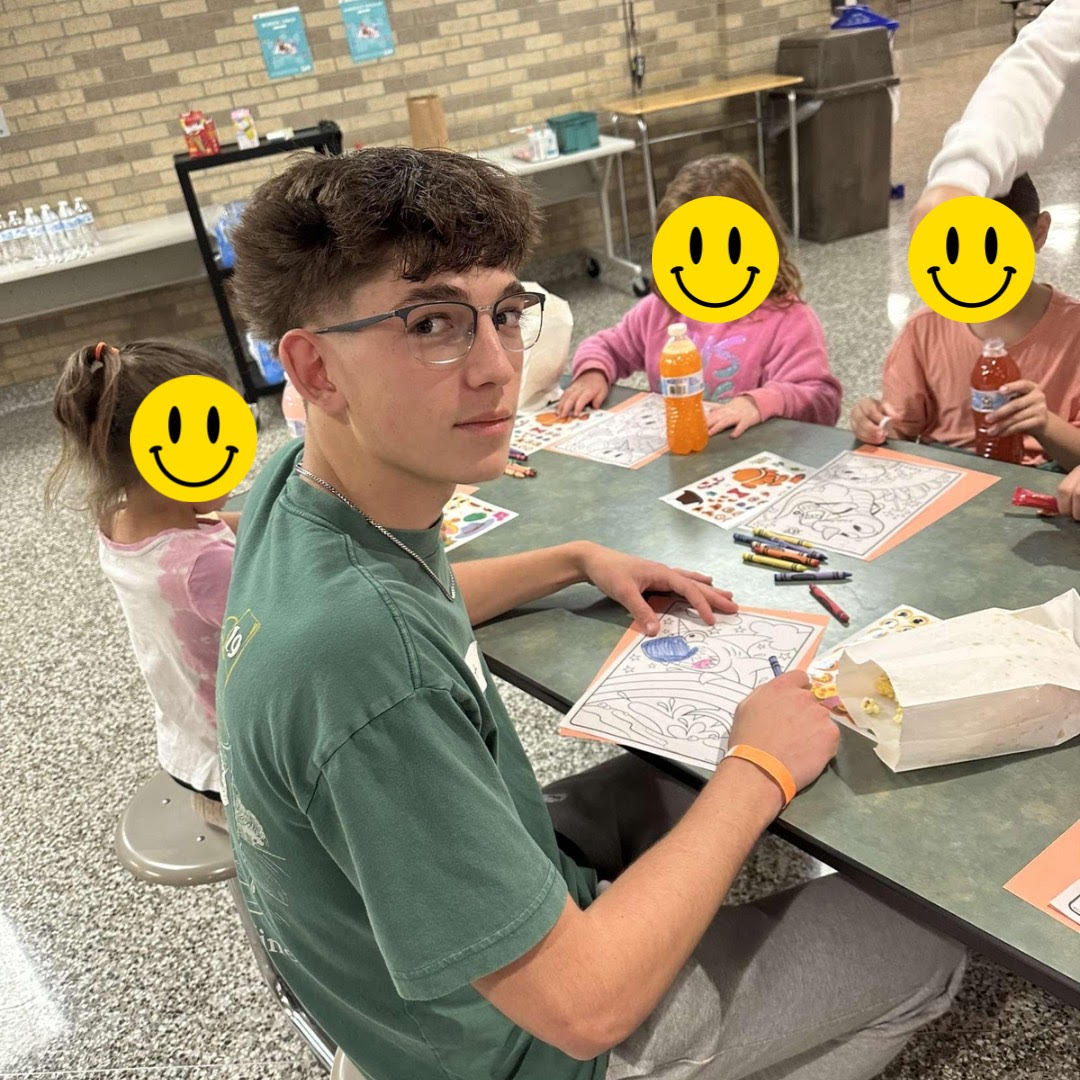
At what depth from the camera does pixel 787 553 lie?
4.69 ft

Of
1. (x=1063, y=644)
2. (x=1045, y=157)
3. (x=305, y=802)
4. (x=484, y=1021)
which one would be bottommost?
(x=484, y=1021)

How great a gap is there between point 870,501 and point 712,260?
1.94 ft

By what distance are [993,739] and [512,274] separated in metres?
0.66

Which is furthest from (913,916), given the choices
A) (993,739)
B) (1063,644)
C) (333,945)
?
(333,945)

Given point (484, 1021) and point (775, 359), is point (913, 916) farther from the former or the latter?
point (775, 359)

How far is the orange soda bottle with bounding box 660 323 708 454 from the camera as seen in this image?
5.83ft

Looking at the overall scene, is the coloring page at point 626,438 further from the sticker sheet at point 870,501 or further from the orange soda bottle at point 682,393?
the sticker sheet at point 870,501

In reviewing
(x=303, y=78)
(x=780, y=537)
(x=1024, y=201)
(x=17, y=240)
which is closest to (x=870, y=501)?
(x=780, y=537)

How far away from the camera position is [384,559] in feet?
3.01

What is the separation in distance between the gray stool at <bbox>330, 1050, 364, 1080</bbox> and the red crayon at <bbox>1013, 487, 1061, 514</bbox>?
3.77 ft

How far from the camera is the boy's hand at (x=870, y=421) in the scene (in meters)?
1.73

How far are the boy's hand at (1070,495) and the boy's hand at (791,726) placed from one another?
54 centimetres

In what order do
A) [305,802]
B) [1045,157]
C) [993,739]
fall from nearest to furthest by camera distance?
[305,802] < [993,739] < [1045,157]

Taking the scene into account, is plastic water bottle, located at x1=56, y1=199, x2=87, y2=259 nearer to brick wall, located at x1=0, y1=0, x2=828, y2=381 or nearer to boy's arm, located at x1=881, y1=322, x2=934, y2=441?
brick wall, located at x1=0, y1=0, x2=828, y2=381
